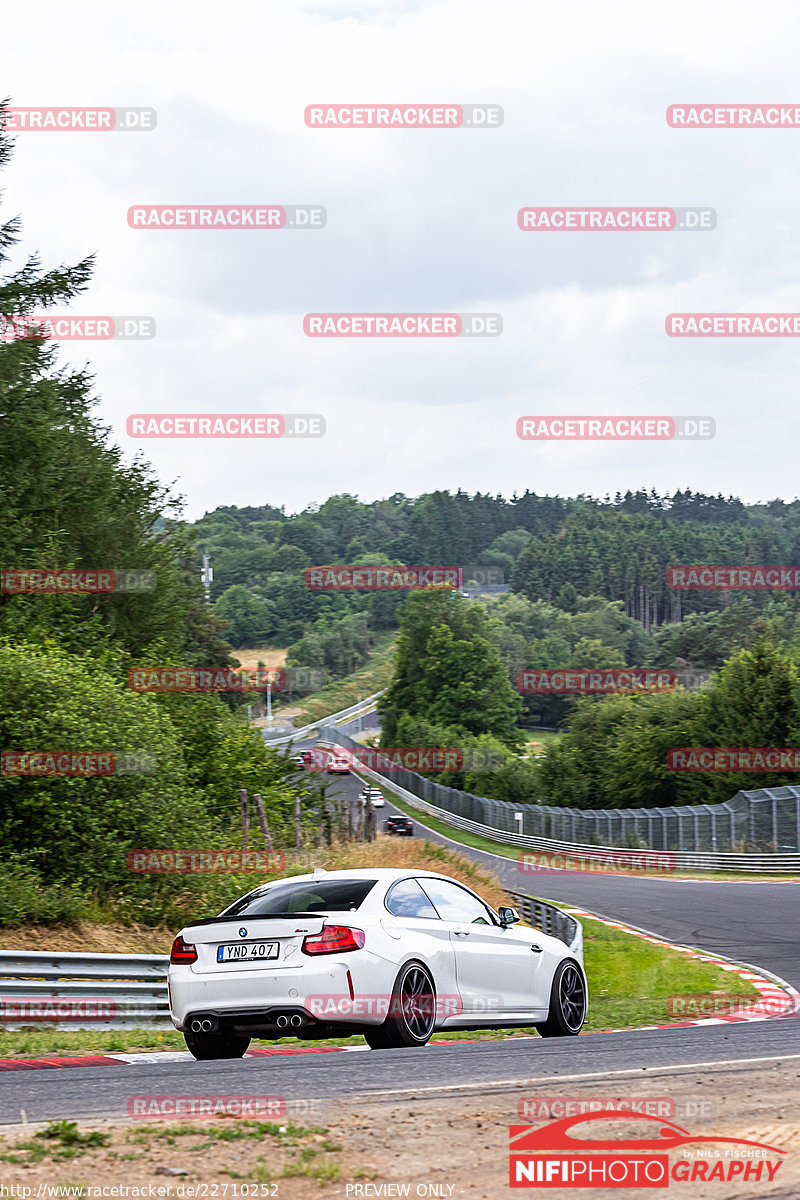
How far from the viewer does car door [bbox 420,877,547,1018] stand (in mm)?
9852

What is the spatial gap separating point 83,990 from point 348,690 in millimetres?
146499

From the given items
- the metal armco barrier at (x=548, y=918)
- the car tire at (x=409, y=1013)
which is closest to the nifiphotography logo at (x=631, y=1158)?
the car tire at (x=409, y=1013)

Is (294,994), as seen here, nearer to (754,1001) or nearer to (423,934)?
(423,934)

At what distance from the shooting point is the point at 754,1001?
16.0m

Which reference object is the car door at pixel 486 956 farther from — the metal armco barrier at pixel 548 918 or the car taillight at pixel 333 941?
the metal armco barrier at pixel 548 918

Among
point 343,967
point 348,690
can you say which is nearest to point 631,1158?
point 343,967

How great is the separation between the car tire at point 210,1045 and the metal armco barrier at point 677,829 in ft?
110

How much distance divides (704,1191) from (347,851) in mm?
18711

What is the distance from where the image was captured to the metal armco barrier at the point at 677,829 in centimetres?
4150

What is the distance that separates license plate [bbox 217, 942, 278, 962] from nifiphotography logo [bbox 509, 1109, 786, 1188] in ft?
10.3

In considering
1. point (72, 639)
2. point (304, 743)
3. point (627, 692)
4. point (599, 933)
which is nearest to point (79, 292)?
point (72, 639)

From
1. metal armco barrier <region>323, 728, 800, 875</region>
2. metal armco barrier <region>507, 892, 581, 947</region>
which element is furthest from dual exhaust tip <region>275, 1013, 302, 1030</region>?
metal armco barrier <region>323, 728, 800, 875</region>

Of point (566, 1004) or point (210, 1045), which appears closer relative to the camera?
point (210, 1045)

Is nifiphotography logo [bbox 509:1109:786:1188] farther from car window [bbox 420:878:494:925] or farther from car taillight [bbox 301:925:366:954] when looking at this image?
car window [bbox 420:878:494:925]
